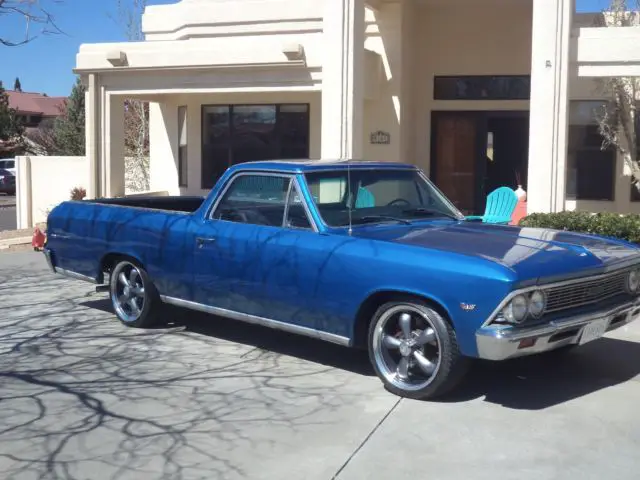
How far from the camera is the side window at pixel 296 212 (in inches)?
251

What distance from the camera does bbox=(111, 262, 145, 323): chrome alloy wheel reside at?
7.83 m

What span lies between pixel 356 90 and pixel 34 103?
54.7 metres

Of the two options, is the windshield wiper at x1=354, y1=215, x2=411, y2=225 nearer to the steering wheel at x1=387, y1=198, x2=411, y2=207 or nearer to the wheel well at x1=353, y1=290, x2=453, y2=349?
the steering wheel at x1=387, y1=198, x2=411, y2=207

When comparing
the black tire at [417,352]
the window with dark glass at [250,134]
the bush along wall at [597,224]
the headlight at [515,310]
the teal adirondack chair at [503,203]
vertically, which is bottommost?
the black tire at [417,352]

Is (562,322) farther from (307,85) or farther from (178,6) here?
(178,6)

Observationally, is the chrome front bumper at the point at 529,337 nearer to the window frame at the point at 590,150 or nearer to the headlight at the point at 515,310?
the headlight at the point at 515,310

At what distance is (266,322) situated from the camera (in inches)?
256

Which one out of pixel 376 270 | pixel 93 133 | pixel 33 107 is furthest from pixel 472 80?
pixel 33 107

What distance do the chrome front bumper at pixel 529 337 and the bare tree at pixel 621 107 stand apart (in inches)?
319

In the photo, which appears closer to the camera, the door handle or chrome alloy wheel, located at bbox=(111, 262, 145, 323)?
the door handle

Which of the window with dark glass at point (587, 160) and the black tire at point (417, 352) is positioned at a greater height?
the window with dark glass at point (587, 160)

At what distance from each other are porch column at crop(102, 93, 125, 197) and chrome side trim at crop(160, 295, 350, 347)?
9023mm

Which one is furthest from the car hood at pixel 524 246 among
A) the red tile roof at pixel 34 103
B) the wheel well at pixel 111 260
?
the red tile roof at pixel 34 103

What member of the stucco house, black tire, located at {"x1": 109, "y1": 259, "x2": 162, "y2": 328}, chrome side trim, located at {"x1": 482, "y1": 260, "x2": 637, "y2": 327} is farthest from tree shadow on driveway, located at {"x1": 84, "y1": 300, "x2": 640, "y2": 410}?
the stucco house
